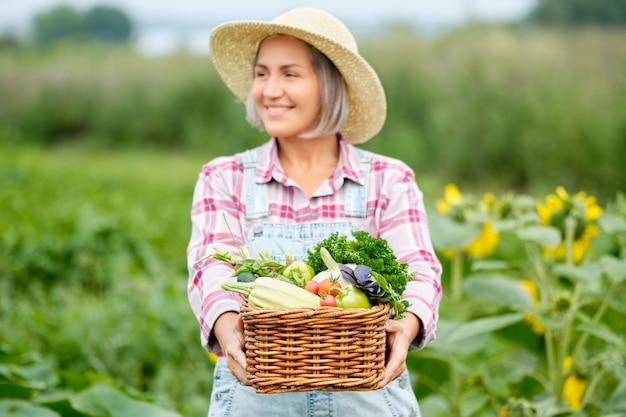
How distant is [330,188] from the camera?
7.36 feet

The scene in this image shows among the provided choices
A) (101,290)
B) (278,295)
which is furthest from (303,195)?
(101,290)

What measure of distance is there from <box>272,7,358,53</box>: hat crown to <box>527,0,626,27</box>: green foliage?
522 inches

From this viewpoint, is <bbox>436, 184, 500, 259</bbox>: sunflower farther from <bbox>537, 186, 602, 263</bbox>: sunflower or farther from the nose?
the nose

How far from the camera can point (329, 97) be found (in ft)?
7.55

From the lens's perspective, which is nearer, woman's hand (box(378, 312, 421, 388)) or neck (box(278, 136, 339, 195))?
woman's hand (box(378, 312, 421, 388))

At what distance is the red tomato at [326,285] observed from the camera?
178 centimetres

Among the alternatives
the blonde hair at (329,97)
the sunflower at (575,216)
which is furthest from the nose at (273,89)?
the sunflower at (575,216)

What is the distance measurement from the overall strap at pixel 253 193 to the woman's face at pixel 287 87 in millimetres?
103

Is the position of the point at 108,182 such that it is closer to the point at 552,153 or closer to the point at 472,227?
the point at 552,153

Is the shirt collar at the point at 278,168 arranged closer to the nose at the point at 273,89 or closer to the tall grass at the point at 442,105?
the nose at the point at 273,89

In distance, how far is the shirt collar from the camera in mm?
2250

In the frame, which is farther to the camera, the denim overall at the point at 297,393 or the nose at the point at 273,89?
the nose at the point at 273,89

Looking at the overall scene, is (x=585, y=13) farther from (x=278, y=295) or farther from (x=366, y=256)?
(x=278, y=295)

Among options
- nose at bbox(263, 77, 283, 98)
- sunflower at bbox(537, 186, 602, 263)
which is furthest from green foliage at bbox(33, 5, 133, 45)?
nose at bbox(263, 77, 283, 98)
